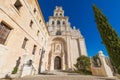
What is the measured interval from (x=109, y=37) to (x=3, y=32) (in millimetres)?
9518

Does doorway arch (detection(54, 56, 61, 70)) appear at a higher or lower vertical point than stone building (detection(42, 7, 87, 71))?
lower

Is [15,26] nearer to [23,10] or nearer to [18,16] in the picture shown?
[18,16]

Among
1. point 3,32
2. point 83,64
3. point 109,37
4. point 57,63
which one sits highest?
point 3,32

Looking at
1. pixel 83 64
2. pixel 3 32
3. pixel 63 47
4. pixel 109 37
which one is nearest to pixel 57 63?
pixel 63 47

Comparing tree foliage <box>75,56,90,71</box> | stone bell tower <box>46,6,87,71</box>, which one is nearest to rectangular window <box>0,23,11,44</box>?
tree foliage <box>75,56,90,71</box>

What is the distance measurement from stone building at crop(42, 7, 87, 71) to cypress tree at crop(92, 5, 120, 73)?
14257mm

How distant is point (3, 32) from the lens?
616 cm

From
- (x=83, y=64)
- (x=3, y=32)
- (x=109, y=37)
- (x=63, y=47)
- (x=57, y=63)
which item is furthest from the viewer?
(x=63, y=47)

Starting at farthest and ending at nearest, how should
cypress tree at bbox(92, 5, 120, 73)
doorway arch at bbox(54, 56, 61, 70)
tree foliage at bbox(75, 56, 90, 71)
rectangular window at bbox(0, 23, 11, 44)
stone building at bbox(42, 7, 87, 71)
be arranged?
doorway arch at bbox(54, 56, 61, 70)
stone building at bbox(42, 7, 87, 71)
tree foliage at bbox(75, 56, 90, 71)
cypress tree at bbox(92, 5, 120, 73)
rectangular window at bbox(0, 23, 11, 44)

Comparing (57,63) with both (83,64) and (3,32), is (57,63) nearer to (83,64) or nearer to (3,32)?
(83,64)

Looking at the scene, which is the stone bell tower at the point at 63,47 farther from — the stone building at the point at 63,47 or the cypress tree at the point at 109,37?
the cypress tree at the point at 109,37

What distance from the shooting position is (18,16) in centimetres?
771

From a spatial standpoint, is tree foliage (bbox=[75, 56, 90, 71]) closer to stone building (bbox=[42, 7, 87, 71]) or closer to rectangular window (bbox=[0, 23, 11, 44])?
stone building (bbox=[42, 7, 87, 71])

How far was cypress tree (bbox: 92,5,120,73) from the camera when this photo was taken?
6569mm
